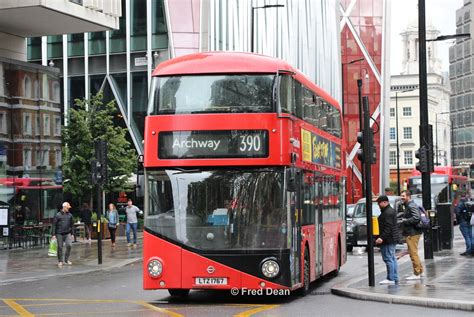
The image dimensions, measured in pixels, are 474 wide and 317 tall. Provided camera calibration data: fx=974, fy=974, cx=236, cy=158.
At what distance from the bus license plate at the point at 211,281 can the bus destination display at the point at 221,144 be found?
1914mm

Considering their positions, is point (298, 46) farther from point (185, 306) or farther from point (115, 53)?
point (185, 306)

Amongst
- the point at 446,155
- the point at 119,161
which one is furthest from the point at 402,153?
the point at 119,161

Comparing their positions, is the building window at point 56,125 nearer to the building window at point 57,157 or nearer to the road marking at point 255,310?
the building window at point 57,157

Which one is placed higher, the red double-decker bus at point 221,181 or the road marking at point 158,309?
the red double-decker bus at point 221,181

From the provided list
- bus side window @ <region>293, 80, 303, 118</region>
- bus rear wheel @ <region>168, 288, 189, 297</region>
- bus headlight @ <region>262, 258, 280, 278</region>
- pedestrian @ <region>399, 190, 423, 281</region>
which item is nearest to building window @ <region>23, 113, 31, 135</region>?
pedestrian @ <region>399, 190, 423, 281</region>

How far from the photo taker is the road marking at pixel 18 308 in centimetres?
1445

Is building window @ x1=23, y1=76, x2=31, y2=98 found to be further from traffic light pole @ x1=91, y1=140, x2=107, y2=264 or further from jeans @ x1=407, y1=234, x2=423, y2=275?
jeans @ x1=407, y1=234, x2=423, y2=275

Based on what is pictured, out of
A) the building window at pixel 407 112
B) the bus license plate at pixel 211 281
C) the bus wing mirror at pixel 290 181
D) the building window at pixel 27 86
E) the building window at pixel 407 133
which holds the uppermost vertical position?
the building window at pixel 407 112

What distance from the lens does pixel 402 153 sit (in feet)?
442

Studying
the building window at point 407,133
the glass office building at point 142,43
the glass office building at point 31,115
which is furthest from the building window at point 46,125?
the building window at point 407,133

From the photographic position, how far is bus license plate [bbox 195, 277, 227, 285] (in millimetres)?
15234

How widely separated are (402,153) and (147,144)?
122 m

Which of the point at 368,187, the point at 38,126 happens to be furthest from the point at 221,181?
the point at 38,126

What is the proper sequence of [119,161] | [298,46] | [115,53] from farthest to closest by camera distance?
[298,46] < [115,53] < [119,161]
